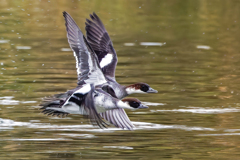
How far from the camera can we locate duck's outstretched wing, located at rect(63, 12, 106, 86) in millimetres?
10805

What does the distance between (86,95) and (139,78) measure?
6336 millimetres

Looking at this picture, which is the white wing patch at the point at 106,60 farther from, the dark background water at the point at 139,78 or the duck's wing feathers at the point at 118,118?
the duck's wing feathers at the point at 118,118

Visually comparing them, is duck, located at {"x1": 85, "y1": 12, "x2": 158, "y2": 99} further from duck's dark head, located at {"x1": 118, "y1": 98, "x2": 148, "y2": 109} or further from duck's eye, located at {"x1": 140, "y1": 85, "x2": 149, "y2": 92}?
duck's dark head, located at {"x1": 118, "y1": 98, "x2": 148, "y2": 109}

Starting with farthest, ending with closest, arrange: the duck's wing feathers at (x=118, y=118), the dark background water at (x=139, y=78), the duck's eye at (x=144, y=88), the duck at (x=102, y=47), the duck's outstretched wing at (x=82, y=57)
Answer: the duck at (x=102, y=47), the duck's eye at (x=144, y=88), the duck's wing feathers at (x=118, y=118), the dark background water at (x=139, y=78), the duck's outstretched wing at (x=82, y=57)

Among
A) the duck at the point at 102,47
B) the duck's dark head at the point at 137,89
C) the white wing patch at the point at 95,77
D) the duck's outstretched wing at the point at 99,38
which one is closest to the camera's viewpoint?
the white wing patch at the point at 95,77

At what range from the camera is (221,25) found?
29781mm

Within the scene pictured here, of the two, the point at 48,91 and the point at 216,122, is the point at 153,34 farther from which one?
the point at 216,122

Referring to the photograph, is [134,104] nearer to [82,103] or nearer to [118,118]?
[118,118]

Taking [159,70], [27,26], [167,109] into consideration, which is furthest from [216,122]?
[27,26]

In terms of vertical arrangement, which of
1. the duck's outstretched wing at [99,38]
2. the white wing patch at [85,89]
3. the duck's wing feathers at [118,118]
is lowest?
the duck's wing feathers at [118,118]

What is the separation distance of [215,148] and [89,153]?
232cm

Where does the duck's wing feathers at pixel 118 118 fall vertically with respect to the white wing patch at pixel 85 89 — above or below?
below

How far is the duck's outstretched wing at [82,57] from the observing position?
10805 millimetres

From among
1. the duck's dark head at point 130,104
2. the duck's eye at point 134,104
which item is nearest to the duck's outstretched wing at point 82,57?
the duck's dark head at point 130,104
